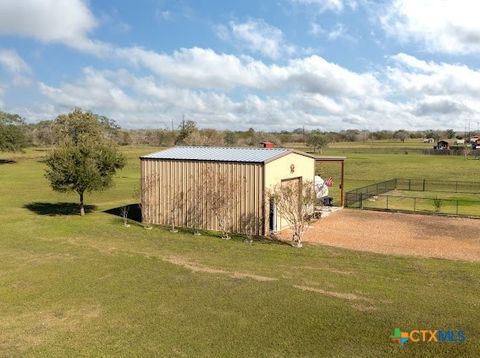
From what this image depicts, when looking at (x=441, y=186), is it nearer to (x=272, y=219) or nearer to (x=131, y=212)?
(x=272, y=219)

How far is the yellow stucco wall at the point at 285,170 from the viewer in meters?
21.2

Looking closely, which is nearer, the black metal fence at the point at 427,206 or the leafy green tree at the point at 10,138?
the black metal fence at the point at 427,206

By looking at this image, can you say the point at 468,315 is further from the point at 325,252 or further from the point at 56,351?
the point at 56,351

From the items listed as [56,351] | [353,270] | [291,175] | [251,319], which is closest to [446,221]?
[291,175]

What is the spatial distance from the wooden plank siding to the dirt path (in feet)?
10.1

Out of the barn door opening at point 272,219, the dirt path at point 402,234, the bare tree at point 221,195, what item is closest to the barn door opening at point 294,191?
the barn door opening at point 272,219

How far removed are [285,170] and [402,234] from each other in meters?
6.49

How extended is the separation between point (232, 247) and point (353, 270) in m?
5.47

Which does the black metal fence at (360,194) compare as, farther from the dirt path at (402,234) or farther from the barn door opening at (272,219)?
the barn door opening at (272,219)

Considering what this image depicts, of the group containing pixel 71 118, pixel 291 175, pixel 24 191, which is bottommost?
pixel 24 191

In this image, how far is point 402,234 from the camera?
70.1 ft

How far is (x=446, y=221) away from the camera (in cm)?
2462

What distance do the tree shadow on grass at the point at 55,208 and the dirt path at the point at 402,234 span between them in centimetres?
1529

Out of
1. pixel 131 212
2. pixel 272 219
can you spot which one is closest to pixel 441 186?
pixel 272 219
